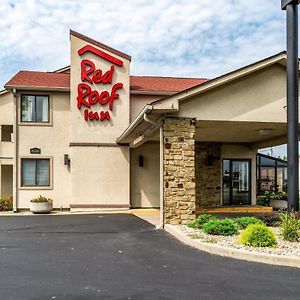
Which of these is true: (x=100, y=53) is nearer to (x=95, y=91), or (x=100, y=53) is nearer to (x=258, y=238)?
(x=95, y=91)

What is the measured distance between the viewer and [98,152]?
18.2 metres

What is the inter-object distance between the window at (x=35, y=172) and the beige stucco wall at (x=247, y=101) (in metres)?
9.51

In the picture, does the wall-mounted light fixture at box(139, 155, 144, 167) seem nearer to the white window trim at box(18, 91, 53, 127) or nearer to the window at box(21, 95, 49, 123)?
the white window trim at box(18, 91, 53, 127)

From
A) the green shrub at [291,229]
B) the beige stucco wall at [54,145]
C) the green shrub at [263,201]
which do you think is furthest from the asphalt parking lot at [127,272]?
the green shrub at [263,201]

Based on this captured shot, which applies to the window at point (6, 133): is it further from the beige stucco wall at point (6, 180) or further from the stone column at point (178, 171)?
the stone column at point (178, 171)

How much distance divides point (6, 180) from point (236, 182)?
1230cm

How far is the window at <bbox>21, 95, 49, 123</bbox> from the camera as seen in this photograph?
60.8 feet

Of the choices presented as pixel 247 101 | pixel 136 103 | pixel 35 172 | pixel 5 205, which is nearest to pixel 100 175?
pixel 35 172

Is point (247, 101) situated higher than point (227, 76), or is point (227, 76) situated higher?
point (227, 76)

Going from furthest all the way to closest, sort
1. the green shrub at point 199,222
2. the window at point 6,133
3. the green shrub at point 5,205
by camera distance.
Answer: the window at point 6,133 → the green shrub at point 5,205 → the green shrub at point 199,222

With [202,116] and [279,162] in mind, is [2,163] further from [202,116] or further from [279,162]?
[279,162]

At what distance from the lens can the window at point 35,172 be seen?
1850 centimetres

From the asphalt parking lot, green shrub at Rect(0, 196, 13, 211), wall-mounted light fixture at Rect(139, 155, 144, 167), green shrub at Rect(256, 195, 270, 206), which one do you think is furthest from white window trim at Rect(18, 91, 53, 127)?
green shrub at Rect(256, 195, 270, 206)

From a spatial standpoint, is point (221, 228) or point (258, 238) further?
point (221, 228)
